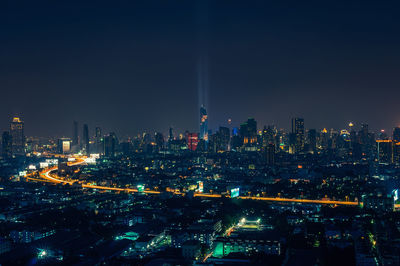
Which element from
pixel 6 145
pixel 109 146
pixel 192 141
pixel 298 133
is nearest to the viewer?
pixel 6 145

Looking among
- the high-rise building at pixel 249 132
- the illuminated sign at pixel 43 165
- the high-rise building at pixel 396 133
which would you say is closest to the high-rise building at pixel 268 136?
the high-rise building at pixel 249 132

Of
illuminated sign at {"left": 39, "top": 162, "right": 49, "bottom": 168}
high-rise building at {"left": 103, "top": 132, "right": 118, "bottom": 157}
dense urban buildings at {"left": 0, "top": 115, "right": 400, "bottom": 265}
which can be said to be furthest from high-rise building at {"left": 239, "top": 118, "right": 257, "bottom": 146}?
illuminated sign at {"left": 39, "top": 162, "right": 49, "bottom": 168}

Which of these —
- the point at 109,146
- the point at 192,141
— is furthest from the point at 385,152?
the point at 109,146

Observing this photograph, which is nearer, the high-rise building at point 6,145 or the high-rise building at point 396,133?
the high-rise building at point 396,133

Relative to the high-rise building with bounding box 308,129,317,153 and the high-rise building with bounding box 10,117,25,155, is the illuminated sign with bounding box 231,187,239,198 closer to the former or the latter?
the high-rise building with bounding box 308,129,317,153

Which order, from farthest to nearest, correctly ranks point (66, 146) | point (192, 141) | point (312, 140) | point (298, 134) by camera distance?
point (66, 146) < point (192, 141) < point (298, 134) < point (312, 140)

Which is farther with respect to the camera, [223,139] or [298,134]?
[223,139]

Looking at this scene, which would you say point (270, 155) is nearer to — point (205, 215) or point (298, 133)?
point (298, 133)

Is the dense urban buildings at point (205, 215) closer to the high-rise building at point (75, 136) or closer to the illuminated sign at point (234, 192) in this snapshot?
the illuminated sign at point (234, 192)
